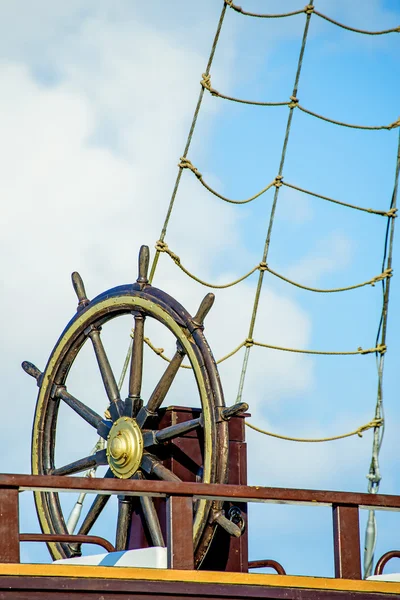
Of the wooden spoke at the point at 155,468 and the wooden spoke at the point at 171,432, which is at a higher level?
the wooden spoke at the point at 171,432

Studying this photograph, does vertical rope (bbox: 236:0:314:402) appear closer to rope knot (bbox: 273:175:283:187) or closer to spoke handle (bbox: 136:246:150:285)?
rope knot (bbox: 273:175:283:187)

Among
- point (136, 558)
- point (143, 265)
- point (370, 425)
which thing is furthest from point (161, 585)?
point (370, 425)

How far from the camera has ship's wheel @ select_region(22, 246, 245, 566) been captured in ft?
19.1

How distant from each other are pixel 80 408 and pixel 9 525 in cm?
172

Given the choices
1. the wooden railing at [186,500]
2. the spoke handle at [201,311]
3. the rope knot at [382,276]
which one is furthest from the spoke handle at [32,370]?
the rope knot at [382,276]

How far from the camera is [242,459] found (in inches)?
240

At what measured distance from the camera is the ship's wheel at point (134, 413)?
19.1 feet

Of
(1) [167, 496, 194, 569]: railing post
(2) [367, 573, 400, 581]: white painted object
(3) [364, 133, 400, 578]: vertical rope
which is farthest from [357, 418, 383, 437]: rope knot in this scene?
(1) [167, 496, 194, 569]: railing post

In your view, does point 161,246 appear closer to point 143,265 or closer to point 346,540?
point 143,265

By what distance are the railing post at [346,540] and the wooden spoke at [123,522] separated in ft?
3.98

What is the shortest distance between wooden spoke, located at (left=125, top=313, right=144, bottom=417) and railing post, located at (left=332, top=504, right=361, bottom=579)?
1.24 m

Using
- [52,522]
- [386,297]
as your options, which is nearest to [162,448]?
[52,522]

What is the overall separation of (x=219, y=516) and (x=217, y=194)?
303 cm

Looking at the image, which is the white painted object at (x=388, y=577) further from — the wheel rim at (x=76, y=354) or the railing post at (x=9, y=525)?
the railing post at (x=9, y=525)
